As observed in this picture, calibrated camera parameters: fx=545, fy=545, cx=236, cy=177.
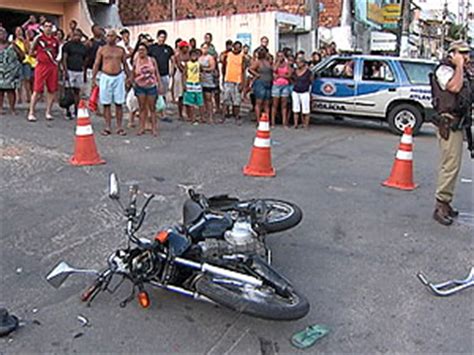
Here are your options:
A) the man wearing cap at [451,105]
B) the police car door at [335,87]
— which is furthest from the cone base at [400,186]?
the police car door at [335,87]

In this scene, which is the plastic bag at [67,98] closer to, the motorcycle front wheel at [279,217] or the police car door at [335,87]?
the police car door at [335,87]

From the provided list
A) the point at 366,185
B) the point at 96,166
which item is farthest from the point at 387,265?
the point at 96,166

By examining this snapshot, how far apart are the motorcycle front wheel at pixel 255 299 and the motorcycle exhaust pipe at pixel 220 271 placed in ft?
0.10

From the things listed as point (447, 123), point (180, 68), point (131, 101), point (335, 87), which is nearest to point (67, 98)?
point (131, 101)

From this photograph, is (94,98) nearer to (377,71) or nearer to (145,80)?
(145,80)

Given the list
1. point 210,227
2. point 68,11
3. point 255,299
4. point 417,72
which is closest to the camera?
point 255,299

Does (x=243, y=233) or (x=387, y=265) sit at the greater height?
(x=243, y=233)

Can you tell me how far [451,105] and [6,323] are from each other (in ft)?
14.4

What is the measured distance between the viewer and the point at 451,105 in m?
5.38

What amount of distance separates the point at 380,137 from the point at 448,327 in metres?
9.01

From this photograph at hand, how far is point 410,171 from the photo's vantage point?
7.21 meters

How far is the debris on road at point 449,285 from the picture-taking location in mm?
4109

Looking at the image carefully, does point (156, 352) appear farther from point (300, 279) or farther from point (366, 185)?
point (366, 185)

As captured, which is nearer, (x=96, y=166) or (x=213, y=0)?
(x=96, y=166)
